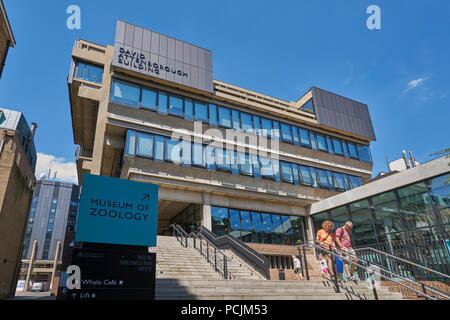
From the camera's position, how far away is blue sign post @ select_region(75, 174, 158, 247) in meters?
5.37

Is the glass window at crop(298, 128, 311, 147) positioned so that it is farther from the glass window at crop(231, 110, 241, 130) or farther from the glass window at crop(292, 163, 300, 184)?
the glass window at crop(231, 110, 241, 130)

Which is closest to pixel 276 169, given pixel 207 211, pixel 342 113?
pixel 207 211

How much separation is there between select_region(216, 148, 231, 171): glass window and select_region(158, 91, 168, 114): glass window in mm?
4972

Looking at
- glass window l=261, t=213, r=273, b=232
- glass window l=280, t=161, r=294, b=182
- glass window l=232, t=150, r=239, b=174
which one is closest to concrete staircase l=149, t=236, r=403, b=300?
glass window l=232, t=150, r=239, b=174

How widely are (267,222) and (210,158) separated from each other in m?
6.93

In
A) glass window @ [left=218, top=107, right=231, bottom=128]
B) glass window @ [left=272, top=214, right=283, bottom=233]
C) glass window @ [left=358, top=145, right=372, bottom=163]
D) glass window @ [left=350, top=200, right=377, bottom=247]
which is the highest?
glass window @ [left=218, top=107, right=231, bottom=128]

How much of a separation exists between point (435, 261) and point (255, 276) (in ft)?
21.9

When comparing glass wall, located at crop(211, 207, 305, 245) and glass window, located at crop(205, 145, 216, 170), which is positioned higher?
glass window, located at crop(205, 145, 216, 170)

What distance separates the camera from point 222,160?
23.3 m

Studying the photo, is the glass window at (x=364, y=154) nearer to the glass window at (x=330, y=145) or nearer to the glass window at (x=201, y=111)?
the glass window at (x=330, y=145)

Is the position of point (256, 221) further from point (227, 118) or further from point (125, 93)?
point (125, 93)

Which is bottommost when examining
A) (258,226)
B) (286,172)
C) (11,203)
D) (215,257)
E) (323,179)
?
(215,257)
